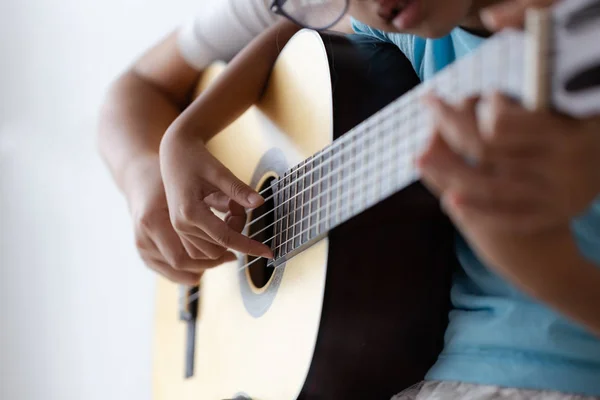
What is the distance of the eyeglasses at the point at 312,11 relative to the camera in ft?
2.12

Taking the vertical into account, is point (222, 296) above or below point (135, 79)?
below

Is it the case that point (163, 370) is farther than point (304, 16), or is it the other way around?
point (163, 370)

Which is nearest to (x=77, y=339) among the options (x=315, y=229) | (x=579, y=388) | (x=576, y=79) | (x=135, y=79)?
(x=135, y=79)

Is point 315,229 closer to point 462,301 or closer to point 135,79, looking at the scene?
point 462,301

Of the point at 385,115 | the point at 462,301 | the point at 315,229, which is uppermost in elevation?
the point at 385,115

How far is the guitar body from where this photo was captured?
0.67 meters

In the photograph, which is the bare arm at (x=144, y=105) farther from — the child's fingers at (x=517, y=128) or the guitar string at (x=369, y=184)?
the child's fingers at (x=517, y=128)

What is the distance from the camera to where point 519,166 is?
0.38 m

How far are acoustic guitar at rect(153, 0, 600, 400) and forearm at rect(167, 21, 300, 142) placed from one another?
23 millimetres

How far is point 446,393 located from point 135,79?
0.67m

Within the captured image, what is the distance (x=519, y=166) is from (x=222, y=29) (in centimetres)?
69

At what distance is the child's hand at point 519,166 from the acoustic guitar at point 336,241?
7cm

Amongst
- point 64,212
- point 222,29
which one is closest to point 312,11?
point 222,29

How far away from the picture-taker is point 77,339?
4.88ft
